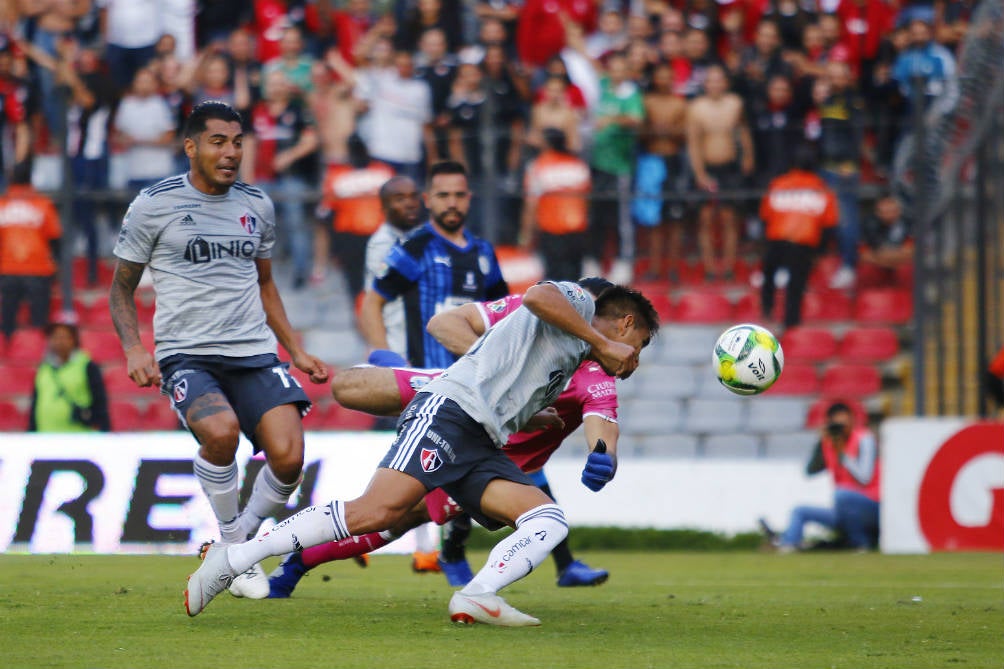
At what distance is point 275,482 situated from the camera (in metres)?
7.52

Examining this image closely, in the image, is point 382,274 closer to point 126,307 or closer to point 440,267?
point 440,267

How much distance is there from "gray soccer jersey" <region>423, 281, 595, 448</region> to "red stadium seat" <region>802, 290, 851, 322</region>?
8.94m

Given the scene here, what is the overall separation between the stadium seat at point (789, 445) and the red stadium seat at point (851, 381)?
2.44 ft

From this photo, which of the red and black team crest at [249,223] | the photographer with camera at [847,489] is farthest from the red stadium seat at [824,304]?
the red and black team crest at [249,223]

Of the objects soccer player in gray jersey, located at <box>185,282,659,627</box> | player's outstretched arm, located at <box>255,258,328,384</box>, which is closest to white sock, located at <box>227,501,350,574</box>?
soccer player in gray jersey, located at <box>185,282,659,627</box>

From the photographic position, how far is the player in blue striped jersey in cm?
916

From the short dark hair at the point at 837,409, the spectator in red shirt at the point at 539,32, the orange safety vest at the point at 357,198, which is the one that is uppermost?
the spectator in red shirt at the point at 539,32

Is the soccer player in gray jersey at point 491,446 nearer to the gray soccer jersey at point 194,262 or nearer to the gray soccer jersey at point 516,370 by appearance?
the gray soccer jersey at point 516,370

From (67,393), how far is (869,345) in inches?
303

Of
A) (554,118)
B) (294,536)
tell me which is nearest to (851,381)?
(554,118)

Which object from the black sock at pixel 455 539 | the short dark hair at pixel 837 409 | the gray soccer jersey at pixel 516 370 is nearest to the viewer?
the gray soccer jersey at pixel 516 370

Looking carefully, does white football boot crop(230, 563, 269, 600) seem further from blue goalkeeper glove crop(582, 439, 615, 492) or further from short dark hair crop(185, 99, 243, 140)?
short dark hair crop(185, 99, 243, 140)

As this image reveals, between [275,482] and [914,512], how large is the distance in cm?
678

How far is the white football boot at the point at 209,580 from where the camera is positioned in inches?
245
